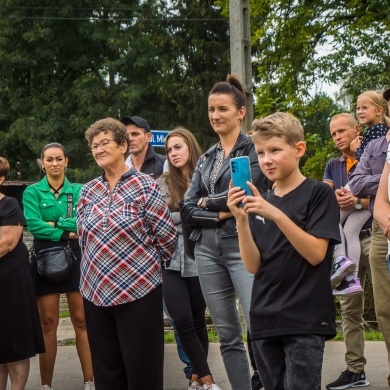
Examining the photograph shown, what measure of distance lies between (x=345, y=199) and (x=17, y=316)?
2593 millimetres

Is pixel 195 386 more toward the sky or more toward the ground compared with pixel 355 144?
more toward the ground

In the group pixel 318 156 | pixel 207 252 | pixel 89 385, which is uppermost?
pixel 318 156

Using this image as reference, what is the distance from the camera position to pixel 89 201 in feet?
18.9

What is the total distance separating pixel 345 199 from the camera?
266 inches

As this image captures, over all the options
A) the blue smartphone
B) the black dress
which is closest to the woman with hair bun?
the blue smartphone

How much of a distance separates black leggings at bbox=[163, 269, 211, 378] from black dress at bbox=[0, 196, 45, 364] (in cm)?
103

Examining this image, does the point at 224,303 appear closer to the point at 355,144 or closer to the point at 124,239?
the point at 124,239

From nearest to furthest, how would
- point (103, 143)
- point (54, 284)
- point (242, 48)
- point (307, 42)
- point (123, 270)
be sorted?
1. point (123, 270)
2. point (103, 143)
3. point (54, 284)
4. point (242, 48)
5. point (307, 42)

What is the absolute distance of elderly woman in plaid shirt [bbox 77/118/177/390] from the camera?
18.1ft

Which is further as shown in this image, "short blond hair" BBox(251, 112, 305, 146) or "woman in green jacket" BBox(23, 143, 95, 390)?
"woman in green jacket" BBox(23, 143, 95, 390)

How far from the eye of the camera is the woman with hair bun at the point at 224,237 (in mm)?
5789

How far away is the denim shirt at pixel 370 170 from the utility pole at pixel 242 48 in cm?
536

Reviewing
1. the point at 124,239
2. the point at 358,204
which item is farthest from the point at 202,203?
the point at 358,204

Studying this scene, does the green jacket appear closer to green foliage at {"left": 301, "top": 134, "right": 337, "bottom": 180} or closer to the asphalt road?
the asphalt road
